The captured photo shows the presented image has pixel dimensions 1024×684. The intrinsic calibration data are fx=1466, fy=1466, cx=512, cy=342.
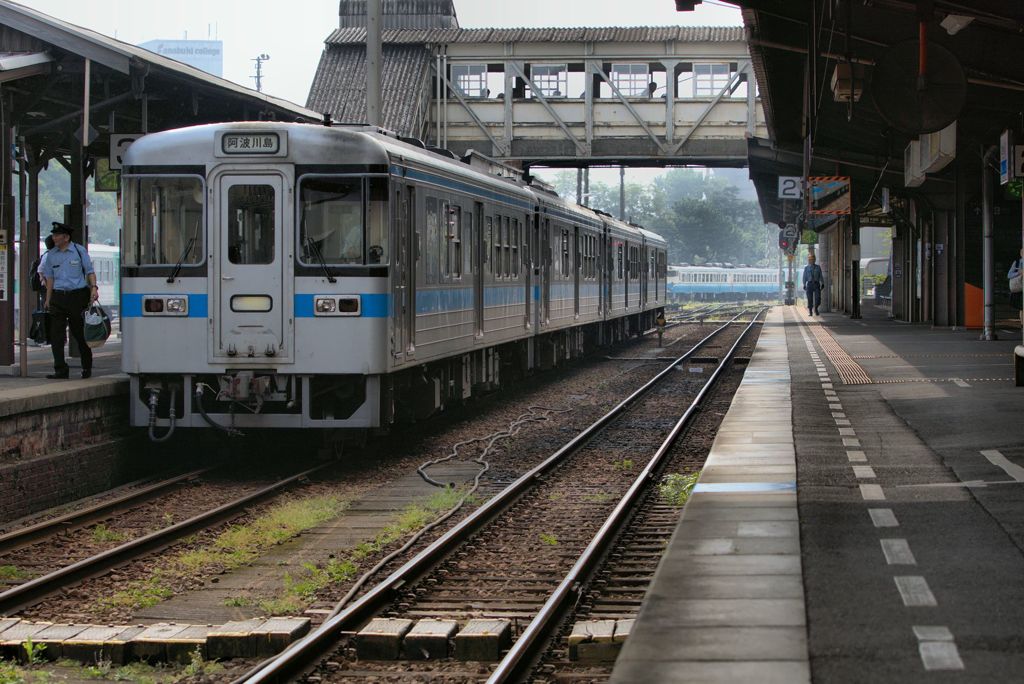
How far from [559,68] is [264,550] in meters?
26.9

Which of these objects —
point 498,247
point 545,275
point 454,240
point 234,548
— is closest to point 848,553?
point 234,548

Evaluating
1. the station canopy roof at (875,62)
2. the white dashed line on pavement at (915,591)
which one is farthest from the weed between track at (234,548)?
the station canopy roof at (875,62)

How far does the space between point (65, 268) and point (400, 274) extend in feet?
10.7

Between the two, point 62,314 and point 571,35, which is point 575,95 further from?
point 62,314

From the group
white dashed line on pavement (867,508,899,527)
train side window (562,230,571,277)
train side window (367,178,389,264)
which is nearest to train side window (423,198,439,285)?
train side window (367,178,389,264)

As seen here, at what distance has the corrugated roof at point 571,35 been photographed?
34.4 meters

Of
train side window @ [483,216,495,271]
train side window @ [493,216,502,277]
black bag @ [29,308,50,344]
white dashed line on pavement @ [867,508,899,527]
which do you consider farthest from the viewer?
train side window @ [493,216,502,277]

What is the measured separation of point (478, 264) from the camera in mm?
16891

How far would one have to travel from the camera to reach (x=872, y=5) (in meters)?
15.4

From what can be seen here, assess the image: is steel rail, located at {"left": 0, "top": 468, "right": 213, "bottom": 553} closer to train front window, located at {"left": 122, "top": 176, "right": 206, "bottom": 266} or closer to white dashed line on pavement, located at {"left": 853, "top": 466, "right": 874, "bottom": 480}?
train front window, located at {"left": 122, "top": 176, "right": 206, "bottom": 266}

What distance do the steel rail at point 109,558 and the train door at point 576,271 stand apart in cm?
1429

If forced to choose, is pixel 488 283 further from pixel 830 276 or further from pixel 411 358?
pixel 830 276

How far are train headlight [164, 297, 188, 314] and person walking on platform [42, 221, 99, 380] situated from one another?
1.57 m

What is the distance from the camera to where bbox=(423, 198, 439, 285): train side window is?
14.2m
